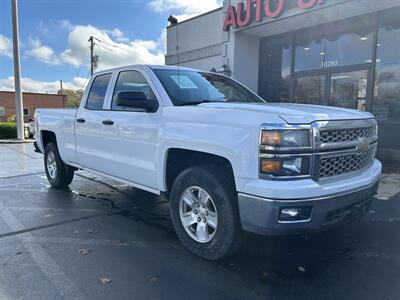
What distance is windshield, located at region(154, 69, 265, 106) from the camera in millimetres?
4066

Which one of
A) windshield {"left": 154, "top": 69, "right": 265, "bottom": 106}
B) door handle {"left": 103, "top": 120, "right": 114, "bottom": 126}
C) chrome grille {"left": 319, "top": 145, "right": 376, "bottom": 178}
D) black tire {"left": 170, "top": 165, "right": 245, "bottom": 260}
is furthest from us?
door handle {"left": 103, "top": 120, "right": 114, "bottom": 126}

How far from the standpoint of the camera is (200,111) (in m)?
3.48

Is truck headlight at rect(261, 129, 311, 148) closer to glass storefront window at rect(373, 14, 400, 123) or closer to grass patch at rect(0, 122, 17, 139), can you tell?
glass storefront window at rect(373, 14, 400, 123)

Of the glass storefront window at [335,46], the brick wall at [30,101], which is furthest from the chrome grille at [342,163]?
the brick wall at [30,101]

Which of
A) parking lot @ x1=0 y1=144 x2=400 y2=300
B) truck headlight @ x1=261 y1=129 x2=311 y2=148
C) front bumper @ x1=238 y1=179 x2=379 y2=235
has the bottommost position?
parking lot @ x1=0 y1=144 x2=400 y2=300

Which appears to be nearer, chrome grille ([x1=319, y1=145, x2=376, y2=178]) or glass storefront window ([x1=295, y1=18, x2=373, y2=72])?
chrome grille ([x1=319, y1=145, x2=376, y2=178])

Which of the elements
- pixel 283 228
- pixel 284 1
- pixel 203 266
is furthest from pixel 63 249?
pixel 284 1

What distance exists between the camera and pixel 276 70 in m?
12.5

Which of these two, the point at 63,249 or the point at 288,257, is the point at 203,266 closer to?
the point at 288,257

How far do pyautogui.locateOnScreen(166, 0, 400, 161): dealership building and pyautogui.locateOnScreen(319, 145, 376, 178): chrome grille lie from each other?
5.80 metres

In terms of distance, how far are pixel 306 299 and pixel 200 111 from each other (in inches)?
73.8

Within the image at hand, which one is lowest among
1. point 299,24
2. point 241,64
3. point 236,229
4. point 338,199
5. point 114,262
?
point 114,262

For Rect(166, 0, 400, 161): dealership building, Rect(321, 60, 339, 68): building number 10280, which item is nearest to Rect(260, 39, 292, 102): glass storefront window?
Rect(166, 0, 400, 161): dealership building

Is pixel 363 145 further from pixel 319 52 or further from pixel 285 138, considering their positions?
pixel 319 52
